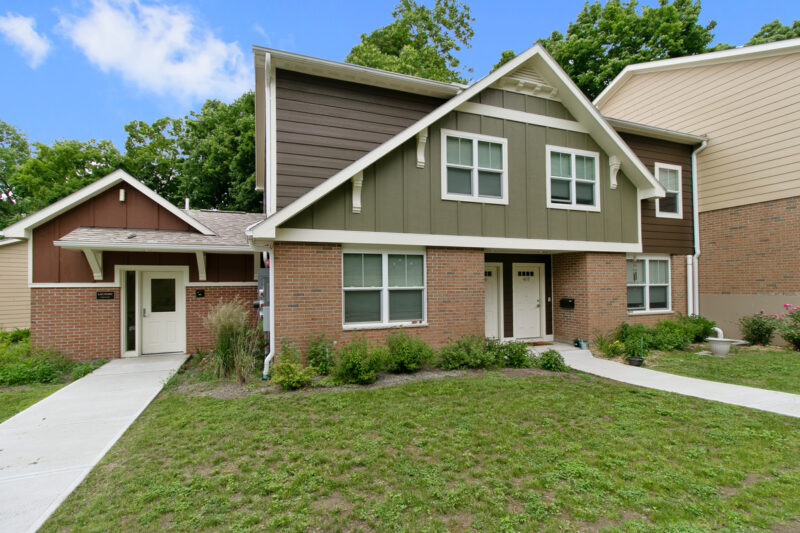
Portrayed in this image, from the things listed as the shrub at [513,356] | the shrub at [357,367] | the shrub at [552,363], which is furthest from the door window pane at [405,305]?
the shrub at [552,363]

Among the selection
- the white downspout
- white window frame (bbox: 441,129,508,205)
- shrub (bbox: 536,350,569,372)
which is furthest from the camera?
the white downspout

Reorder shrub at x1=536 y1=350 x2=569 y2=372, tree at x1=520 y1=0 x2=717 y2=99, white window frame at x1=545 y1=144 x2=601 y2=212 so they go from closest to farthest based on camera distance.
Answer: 1. shrub at x1=536 y1=350 x2=569 y2=372
2. white window frame at x1=545 y1=144 x2=601 y2=212
3. tree at x1=520 y1=0 x2=717 y2=99

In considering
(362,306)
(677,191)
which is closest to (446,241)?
(362,306)

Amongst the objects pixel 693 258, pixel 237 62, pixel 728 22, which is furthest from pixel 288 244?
pixel 728 22

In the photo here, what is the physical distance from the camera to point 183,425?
16.0 feet

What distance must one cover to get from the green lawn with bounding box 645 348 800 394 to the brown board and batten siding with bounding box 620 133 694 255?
10.6 ft

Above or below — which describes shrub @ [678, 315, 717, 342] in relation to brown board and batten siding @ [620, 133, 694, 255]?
below

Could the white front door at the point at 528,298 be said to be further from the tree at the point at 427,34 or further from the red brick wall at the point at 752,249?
the tree at the point at 427,34

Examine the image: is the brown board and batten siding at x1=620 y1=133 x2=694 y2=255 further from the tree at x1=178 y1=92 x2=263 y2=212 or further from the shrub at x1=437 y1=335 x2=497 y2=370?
the tree at x1=178 y1=92 x2=263 y2=212

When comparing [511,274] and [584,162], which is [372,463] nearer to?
[511,274]

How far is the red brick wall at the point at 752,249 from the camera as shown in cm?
1016

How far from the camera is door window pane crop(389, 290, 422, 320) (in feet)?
26.6

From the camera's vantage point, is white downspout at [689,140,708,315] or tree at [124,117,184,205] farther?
tree at [124,117,184,205]

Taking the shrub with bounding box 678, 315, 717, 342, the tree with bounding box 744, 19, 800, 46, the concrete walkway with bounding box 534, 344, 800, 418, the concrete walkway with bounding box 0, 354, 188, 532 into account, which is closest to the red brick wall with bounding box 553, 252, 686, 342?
the concrete walkway with bounding box 534, 344, 800, 418
